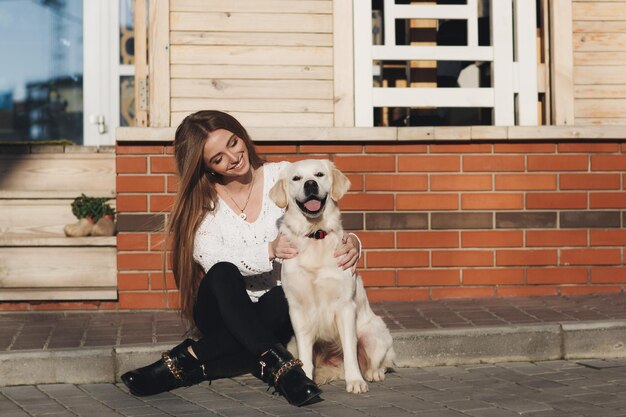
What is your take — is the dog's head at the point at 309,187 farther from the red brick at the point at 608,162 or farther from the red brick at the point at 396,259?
the red brick at the point at 608,162

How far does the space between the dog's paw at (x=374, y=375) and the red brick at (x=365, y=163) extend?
6.96 feet

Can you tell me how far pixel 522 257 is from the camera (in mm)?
6918

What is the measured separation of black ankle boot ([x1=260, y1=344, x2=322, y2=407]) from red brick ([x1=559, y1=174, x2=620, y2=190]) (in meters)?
3.16

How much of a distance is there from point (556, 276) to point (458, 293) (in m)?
0.72

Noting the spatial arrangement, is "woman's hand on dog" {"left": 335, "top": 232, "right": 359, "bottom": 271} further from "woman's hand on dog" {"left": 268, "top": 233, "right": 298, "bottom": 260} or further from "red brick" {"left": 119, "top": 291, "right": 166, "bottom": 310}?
"red brick" {"left": 119, "top": 291, "right": 166, "bottom": 310}

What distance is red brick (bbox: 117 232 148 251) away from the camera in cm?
668

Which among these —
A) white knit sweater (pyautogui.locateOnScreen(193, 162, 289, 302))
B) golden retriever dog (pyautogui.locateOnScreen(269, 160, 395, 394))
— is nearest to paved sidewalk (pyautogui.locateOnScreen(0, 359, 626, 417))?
golden retriever dog (pyautogui.locateOnScreen(269, 160, 395, 394))

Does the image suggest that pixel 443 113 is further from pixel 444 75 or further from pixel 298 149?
pixel 298 149

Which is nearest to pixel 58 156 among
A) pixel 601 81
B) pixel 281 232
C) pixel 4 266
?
pixel 4 266

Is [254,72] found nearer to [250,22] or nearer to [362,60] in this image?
[250,22]

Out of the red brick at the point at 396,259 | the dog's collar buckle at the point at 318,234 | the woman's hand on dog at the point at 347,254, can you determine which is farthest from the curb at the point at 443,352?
the red brick at the point at 396,259

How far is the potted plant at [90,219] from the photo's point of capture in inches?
279

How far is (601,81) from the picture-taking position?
281 inches

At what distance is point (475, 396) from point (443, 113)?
11.5ft
